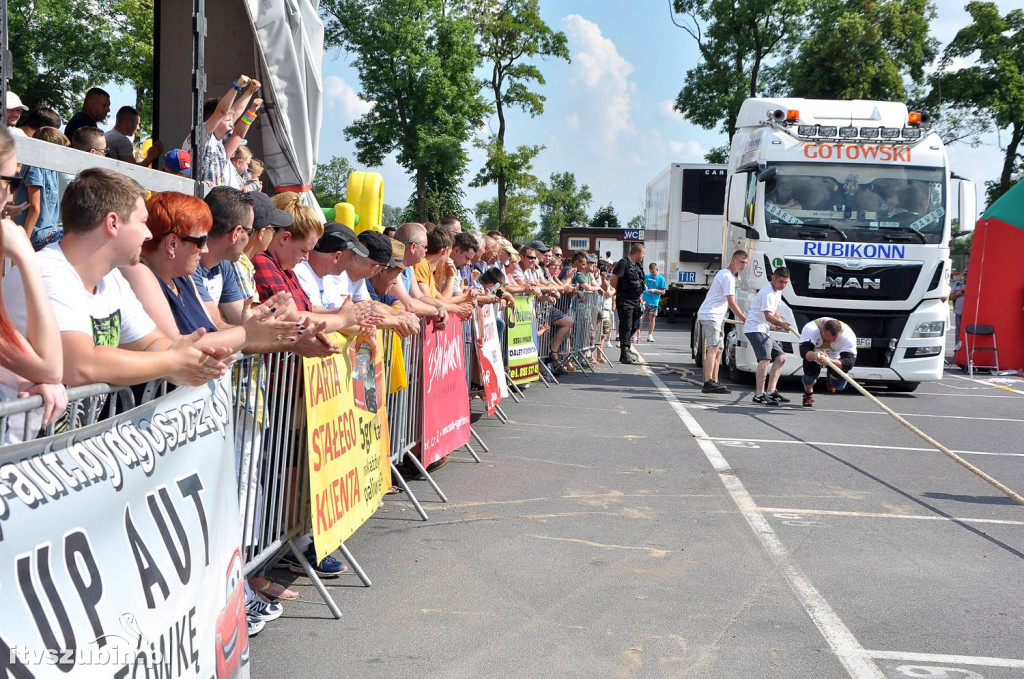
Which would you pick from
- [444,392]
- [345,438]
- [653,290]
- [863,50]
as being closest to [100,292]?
[345,438]

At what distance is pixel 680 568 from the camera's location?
5.76 m

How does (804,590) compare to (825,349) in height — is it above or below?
below

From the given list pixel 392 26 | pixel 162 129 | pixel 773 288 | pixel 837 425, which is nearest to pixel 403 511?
pixel 162 129

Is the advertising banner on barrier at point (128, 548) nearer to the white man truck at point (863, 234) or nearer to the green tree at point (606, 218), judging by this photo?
the white man truck at point (863, 234)

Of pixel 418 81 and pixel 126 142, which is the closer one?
pixel 126 142

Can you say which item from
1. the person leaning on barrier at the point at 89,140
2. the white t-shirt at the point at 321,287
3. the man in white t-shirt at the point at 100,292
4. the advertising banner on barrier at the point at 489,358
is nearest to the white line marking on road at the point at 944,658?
the man in white t-shirt at the point at 100,292

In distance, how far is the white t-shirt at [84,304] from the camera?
328 centimetres

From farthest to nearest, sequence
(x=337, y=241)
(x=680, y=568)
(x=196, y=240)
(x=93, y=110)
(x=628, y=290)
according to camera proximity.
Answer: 1. (x=628, y=290)
2. (x=93, y=110)
3. (x=337, y=241)
4. (x=680, y=568)
5. (x=196, y=240)

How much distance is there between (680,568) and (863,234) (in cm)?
1035

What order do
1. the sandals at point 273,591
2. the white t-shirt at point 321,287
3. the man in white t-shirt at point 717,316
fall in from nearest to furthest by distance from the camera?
the sandals at point 273,591
the white t-shirt at point 321,287
the man in white t-shirt at point 717,316

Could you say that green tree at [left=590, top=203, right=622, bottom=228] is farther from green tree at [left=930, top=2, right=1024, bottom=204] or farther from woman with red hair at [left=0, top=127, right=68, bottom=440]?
woman with red hair at [left=0, top=127, right=68, bottom=440]

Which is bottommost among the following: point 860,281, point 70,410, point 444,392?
point 444,392

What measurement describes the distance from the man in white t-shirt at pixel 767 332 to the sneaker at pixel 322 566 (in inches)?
366

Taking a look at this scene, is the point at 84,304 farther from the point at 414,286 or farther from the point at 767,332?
the point at 767,332
